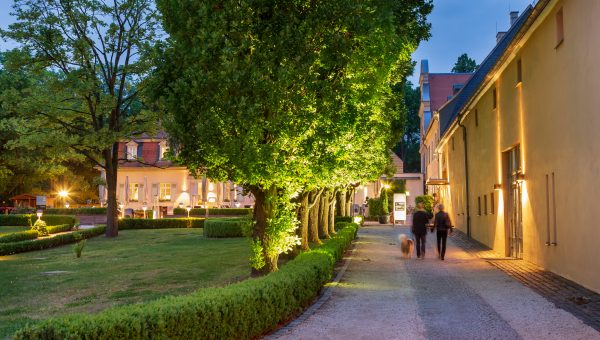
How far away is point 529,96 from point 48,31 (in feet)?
81.5

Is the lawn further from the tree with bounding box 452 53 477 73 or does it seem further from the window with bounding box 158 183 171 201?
the tree with bounding box 452 53 477 73

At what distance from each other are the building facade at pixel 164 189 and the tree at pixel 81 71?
20.2 meters

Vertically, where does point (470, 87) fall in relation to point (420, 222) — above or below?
above

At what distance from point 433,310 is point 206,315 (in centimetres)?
461

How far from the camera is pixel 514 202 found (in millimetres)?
19828

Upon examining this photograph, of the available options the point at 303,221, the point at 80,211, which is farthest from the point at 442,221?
the point at 80,211

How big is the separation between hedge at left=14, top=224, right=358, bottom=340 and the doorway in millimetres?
9522

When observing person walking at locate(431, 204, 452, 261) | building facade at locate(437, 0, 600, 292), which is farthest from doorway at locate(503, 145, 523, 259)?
person walking at locate(431, 204, 452, 261)

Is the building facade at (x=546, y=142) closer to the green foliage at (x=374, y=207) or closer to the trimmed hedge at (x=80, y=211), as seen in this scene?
the green foliage at (x=374, y=207)

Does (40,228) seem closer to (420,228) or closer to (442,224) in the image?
(420,228)

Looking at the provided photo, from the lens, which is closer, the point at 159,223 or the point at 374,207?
the point at 159,223

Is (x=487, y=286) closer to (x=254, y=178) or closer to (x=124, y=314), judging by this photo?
(x=254, y=178)

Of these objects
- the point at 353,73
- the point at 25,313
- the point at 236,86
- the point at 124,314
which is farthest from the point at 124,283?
the point at 124,314

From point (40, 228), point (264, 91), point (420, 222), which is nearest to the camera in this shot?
point (264, 91)
